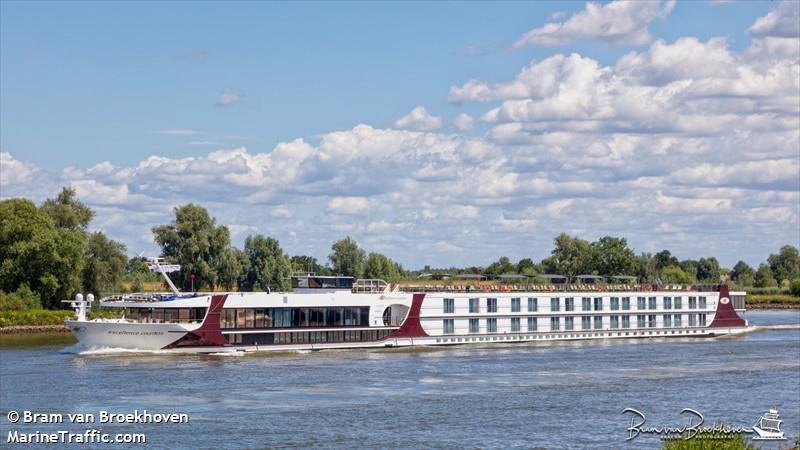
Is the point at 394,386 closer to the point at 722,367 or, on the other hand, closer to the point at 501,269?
the point at 722,367

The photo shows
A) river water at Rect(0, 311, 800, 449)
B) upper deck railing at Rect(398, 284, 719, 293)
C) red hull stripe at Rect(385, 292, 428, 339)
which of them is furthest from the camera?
upper deck railing at Rect(398, 284, 719, 293)

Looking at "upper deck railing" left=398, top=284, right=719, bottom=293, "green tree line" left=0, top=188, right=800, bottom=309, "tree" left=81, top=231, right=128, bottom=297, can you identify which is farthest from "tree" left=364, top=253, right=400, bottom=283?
"upper deck railing" left=398, top=284, right=719, bottom=293

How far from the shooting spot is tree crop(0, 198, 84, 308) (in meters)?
105

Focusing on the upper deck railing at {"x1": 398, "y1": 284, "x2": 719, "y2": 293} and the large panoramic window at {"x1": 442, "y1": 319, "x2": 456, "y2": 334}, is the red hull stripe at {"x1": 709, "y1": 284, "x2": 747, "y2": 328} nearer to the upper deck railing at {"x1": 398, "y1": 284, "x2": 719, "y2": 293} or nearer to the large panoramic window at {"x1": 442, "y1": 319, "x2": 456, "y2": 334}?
the upper deck railing at {"x1": 398, "y1": 284, "x2": 719, "y2": 293}

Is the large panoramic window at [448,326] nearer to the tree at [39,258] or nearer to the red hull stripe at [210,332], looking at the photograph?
the red hull stripe at [210,332]

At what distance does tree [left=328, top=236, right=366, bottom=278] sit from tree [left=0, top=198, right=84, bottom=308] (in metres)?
48.5

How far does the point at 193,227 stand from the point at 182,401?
73.8m

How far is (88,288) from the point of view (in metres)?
114

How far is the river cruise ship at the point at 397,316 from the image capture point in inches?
2751

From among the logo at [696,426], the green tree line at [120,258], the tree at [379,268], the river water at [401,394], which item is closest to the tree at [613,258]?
the green tree line at [120,258]

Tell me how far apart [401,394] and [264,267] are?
258 ft

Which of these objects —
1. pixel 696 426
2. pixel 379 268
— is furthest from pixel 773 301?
pixel 696 426

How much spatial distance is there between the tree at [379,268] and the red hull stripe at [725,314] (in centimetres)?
6084

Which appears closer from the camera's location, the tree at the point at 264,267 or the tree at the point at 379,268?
the tree at the point at 264,267
